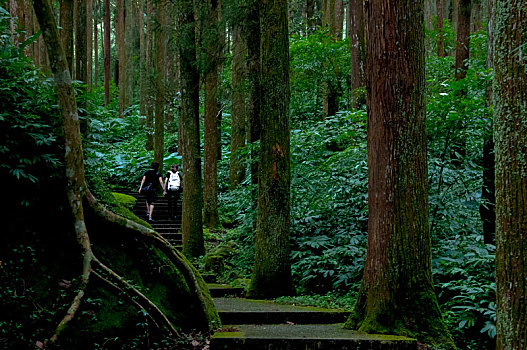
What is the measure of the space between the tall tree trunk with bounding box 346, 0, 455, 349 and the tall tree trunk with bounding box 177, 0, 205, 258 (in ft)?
20.3


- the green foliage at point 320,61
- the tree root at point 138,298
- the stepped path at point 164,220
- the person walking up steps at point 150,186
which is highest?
the green foliage at point 320,61

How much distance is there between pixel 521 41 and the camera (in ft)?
10.6

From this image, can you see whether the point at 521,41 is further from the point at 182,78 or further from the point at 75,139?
the point at 182,78

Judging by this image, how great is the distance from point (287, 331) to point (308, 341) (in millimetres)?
614

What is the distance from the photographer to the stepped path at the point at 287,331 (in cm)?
486

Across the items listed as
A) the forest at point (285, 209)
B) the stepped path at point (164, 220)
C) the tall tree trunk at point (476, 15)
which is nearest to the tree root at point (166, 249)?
the forest at point (285, 209)

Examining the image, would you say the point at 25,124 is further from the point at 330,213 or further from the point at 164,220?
the point at 164,220

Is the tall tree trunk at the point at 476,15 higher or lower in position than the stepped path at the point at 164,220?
higher

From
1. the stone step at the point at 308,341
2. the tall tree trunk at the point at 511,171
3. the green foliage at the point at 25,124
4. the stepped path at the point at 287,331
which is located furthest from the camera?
the green foliage at the point at 25,124

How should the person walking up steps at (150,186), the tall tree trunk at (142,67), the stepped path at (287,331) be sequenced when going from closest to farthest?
the stepped path at (287,331), the person walking up steps at (150,186), the tall tree trunk at (142,67)

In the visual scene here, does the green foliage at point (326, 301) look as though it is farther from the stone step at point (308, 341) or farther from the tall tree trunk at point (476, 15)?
the tall tree trunk at point (476, 15)

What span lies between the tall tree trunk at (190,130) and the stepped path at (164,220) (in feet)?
6.66

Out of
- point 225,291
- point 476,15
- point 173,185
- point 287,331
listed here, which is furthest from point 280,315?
point 476,15

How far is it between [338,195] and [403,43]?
4.71 m
